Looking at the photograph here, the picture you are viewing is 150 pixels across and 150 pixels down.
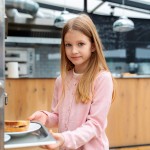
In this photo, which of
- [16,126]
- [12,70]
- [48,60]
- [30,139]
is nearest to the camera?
[30,139]

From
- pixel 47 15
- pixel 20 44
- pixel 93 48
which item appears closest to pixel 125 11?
pixel 47 15

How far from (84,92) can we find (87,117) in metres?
0.09

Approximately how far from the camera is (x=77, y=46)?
3.02ft

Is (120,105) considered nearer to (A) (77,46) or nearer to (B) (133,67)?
(B) (133,67)

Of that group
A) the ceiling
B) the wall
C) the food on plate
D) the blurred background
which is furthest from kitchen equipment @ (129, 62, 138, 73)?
the food on plate

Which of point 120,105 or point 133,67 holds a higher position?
point 133,67

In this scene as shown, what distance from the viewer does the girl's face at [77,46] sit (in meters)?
0.91

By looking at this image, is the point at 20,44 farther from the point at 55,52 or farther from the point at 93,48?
the point at 93,48

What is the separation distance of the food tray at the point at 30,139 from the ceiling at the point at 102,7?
369cm

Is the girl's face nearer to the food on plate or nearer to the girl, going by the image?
the girl

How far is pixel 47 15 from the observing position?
13.5ft

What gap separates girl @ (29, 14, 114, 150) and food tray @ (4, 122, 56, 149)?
24 cm

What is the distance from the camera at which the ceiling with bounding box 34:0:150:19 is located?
4.12 m

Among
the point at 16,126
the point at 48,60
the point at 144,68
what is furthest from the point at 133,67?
the point at 16,126
